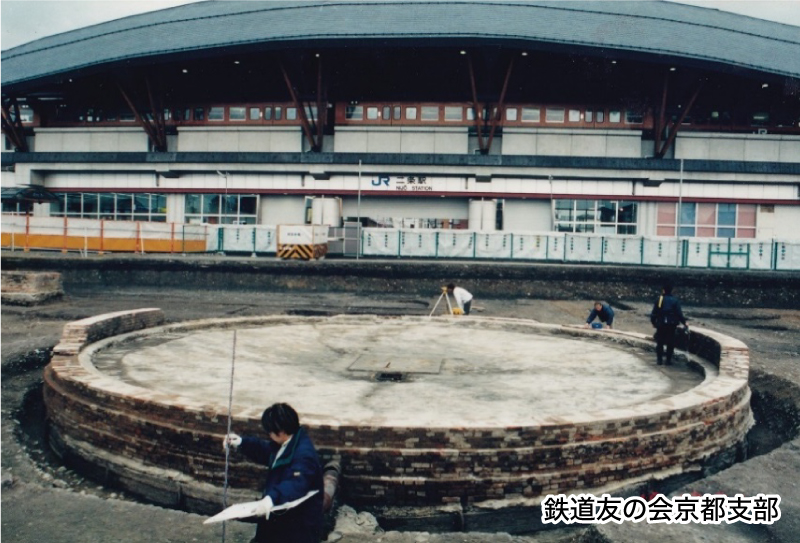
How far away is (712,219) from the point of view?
34906 millimetres

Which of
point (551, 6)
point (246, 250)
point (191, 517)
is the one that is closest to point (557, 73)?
point (551, 6)

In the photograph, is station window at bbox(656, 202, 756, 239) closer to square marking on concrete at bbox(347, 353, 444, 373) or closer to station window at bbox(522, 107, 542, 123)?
station window at bbox(522, 107, 542, 123)

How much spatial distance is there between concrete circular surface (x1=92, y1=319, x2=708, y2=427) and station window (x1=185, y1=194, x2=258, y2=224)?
2408 centimetres

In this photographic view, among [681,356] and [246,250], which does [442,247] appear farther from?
[681,356]

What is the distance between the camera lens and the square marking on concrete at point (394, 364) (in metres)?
9.70

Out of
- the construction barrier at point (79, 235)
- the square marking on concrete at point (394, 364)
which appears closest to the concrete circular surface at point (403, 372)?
the square marking on concrete at point (394, 364)

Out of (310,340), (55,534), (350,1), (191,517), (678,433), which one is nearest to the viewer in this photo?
(55,534)

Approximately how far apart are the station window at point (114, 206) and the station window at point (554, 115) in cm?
2238

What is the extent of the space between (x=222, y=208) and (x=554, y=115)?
1938 centimetres

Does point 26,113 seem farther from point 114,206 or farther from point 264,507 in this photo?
point 264,507

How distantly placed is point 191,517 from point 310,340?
7245mm

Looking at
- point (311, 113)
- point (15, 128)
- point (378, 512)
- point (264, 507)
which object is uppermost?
point (311, 113)

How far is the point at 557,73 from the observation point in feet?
117

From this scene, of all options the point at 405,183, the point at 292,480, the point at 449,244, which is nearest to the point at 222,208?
the point at 405,183
